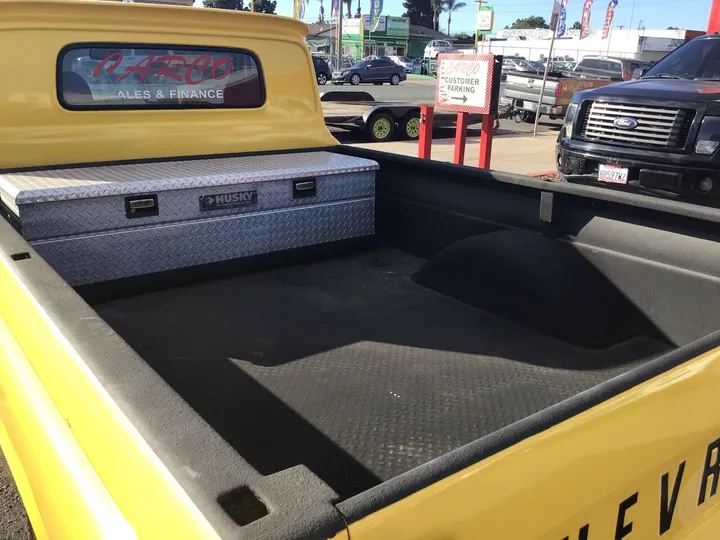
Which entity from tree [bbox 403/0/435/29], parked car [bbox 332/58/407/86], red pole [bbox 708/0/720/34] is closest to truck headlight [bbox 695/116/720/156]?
red pole [bbox 708/0/720/34]

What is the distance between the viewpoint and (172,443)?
3.29ft

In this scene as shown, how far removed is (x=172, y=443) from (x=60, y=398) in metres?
0.52

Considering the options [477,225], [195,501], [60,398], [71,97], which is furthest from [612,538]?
[71,97]

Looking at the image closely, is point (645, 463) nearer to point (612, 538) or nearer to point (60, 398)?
point (612, 538)

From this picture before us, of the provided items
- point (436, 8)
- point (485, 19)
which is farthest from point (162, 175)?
point (436, 8)

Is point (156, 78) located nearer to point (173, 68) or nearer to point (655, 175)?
point (173, 68)

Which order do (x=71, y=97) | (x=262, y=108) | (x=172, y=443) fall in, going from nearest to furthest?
(x=172, y=443) < (x=71, y=97) < (x=262, y=108)

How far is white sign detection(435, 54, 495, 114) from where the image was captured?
7434 mm

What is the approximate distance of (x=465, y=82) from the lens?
7.68 meters

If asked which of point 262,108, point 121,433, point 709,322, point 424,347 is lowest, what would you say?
point 424,347

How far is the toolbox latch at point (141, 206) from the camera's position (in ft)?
9.05

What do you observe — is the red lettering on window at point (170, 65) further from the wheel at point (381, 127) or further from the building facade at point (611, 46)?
the building facade at point (611, 46)

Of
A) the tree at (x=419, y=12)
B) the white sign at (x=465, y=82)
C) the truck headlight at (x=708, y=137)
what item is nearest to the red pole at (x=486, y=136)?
the white sign at (x=465, y=82)

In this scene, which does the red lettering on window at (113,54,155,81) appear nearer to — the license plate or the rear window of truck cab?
the rear window of truck cab
